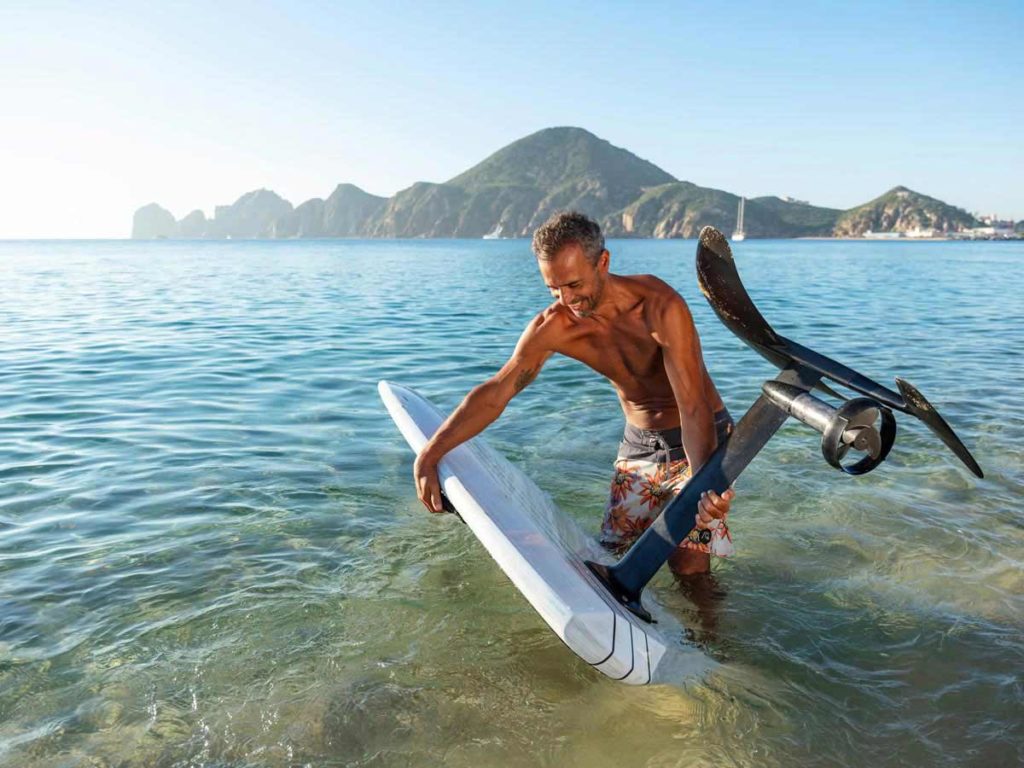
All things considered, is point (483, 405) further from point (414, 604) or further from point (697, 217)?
point (697, 217)

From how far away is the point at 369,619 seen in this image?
392 centimetres

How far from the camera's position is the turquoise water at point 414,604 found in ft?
9.92

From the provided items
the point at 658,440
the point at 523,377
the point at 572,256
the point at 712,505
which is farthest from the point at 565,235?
the point at 658,440

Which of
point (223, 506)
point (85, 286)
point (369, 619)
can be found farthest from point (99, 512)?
point (85, 286)

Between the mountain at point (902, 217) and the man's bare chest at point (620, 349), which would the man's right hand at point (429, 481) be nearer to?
the man's bare chest at point (620, 349)

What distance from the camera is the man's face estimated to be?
3.16m

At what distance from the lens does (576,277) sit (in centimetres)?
321

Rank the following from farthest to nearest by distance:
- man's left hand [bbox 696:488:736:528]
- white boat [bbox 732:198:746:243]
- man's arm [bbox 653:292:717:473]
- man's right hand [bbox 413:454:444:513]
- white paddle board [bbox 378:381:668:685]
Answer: white boat [bbox 732:198:746:243] → man's right hand [bbox 413:454:444:513] → man's arm [bbox 653:292:717:473] → man's left hand [bbox 696:488:736:528] → white paddle board [bbox 378:381:668:685]

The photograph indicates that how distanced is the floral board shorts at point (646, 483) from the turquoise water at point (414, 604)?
384 millimetres

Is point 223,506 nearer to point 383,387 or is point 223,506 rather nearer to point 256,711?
point 383,387

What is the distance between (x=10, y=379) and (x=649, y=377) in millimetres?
9425

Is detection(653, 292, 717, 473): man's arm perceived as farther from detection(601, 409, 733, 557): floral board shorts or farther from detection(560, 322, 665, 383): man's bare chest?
detection(601, 409, 733, 557): floral board shorts

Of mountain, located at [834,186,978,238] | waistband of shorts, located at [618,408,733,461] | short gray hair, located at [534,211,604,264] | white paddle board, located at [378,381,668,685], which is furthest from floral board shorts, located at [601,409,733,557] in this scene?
mountain, located at [834,186,978,238]

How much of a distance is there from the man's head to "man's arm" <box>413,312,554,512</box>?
0.36m
